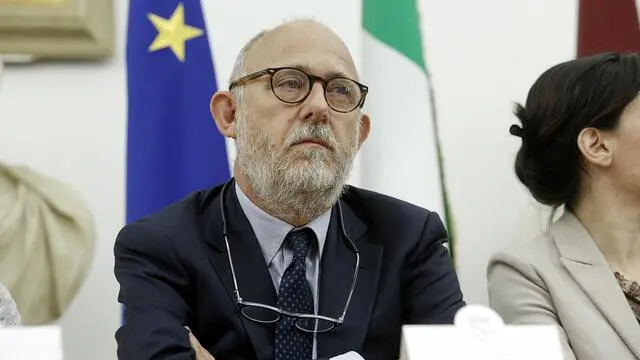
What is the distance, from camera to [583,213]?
170 cm

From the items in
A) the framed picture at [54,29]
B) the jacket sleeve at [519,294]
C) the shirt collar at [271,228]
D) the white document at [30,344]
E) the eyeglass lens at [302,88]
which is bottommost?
the jacket sleeve at [519,294]

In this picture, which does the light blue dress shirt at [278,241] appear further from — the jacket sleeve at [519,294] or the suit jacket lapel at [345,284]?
the jacket sleeve at [519,294]

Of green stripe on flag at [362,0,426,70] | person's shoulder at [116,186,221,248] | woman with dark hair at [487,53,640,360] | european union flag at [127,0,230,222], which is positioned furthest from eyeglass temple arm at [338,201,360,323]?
green stripe on flag at [362,0,426,70]

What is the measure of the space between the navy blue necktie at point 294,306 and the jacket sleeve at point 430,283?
19cm

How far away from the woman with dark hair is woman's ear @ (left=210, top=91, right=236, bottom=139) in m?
0.60

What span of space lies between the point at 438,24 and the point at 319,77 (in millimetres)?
1029

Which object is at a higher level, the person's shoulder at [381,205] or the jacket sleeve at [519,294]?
the person's shoulder at [381,205]

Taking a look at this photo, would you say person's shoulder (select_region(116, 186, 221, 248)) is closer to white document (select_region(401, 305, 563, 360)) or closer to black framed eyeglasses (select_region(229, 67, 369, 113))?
black framed eyeglasses (select_region(229, 67, 369, 113))

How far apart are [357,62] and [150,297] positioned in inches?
43.9

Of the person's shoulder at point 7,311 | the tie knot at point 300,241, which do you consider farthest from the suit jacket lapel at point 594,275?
the person's shoulder at point 7,311

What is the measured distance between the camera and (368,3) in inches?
86.3

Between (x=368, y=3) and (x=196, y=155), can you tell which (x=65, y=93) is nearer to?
(x=196, y=155)

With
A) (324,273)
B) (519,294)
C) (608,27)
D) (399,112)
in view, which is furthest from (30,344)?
(608,27)

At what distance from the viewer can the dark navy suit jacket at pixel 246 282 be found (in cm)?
126
